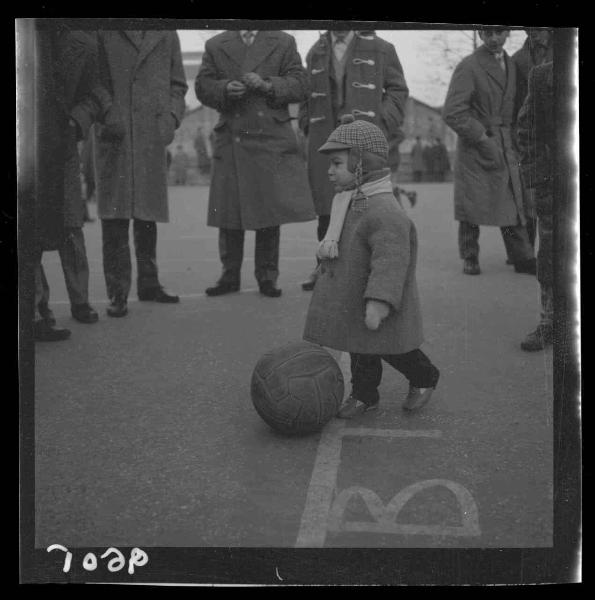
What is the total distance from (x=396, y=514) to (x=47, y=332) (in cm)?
210

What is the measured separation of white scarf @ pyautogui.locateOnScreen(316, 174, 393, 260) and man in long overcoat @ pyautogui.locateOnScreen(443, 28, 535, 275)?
113cm

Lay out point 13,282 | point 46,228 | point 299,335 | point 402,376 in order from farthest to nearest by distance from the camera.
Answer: point 299,335, point 402,376, point 46,228, point 13,282

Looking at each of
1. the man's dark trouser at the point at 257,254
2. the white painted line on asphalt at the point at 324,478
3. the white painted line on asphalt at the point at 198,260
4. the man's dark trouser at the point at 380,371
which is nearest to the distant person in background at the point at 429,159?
the white painted line on asphalt at the point at 198,260

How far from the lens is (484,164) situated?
666 centimetres

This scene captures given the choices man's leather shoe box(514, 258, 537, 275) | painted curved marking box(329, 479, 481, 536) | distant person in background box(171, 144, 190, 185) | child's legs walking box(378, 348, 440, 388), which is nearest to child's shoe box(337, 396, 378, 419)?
child's legs walking box(378, 348, 440, 388)

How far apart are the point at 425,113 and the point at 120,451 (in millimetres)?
2817

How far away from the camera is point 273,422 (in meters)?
4.64

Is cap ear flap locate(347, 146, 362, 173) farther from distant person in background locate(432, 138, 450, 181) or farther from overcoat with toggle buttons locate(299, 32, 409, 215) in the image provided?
distant person in background locate(432, 138, 450, 181)

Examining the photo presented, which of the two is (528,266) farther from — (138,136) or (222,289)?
(138,136)

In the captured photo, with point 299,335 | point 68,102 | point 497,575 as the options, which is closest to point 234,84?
point 68,102

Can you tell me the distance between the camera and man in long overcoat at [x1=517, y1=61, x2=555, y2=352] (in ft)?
15.5

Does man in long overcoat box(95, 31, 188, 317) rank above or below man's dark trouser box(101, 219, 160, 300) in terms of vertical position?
above

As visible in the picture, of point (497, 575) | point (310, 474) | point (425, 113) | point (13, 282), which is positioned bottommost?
point (497, 575)

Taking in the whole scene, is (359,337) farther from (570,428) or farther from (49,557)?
(49,557)
